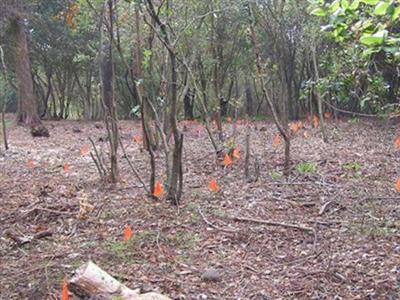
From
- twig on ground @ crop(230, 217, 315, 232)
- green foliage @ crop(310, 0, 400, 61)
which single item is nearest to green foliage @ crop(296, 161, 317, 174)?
twig on ground @ crop(230, 217, 315, 232)

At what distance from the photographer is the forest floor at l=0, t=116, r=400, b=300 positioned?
3.36 m

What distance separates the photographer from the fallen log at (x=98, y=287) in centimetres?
305

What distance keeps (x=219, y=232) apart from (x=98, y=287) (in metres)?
1.43

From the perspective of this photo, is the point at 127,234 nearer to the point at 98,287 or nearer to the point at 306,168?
the point at 98,287

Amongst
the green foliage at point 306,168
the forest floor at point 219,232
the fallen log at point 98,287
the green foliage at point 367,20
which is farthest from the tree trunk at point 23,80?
the green foliage at point 367,20

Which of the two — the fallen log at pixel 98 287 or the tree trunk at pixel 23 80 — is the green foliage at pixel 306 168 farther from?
the tree trunk at pixel 23 80

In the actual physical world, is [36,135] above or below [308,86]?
below

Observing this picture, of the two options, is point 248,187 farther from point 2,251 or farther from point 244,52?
point 244,52

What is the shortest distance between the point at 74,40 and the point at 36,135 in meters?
6.93

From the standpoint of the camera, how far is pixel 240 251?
3.94 metres

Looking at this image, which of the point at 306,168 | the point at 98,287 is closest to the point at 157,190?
the point at 98,287

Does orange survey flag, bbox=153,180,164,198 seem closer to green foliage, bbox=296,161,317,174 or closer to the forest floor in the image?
the forest floor

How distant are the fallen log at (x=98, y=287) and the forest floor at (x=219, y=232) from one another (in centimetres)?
19

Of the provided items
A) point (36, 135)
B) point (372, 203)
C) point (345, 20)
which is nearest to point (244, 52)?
point (36, 135)
